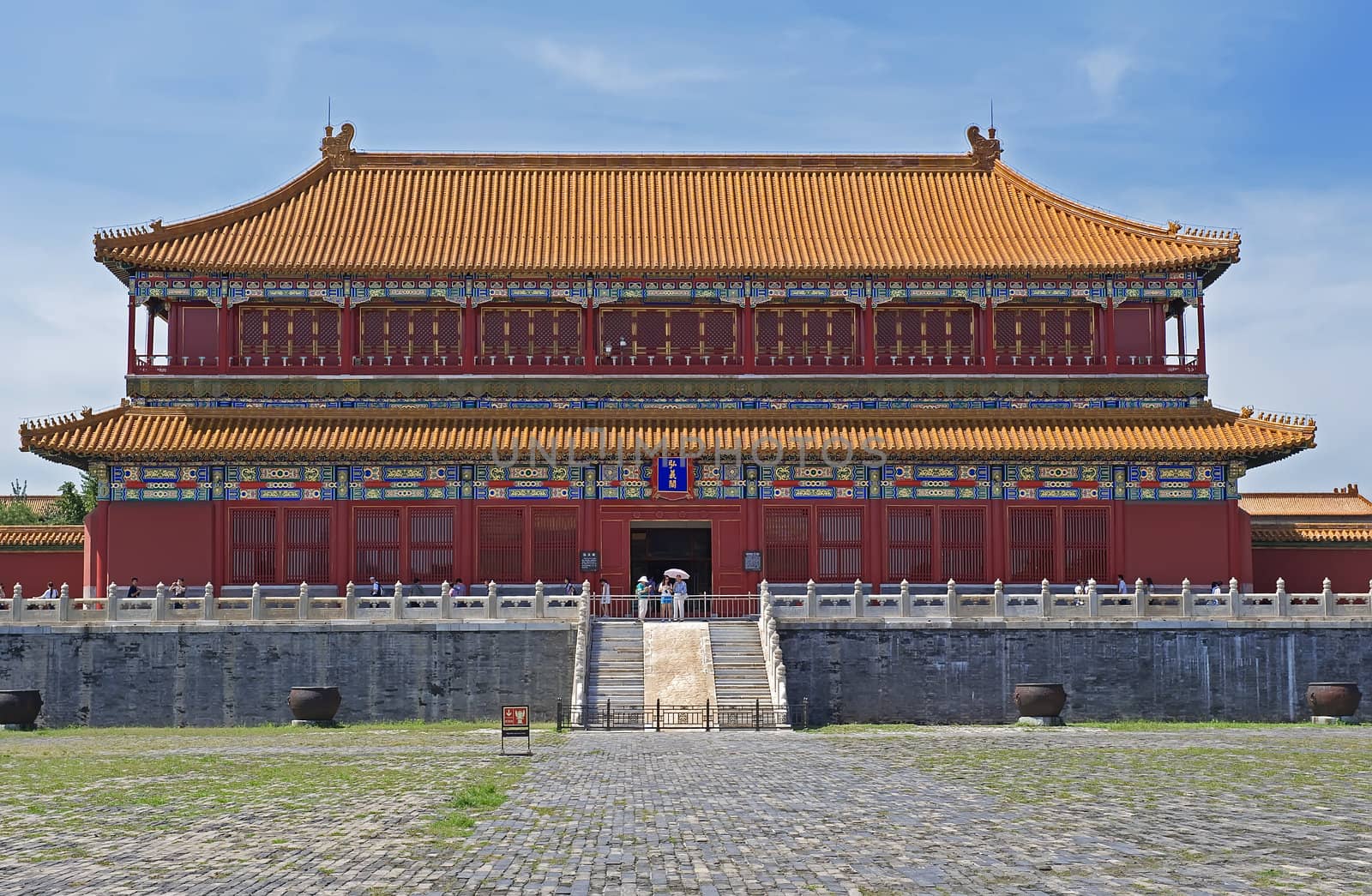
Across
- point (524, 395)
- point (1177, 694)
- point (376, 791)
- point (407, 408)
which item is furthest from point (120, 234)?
point (1177, 694)

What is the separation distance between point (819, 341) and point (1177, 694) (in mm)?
15765

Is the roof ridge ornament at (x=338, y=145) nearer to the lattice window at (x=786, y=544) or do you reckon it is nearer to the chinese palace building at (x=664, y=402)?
the chinese palace building at (x=664, y=402)

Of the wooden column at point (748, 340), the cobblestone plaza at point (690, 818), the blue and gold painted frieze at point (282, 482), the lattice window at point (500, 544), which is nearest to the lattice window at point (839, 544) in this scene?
the wooden column at point (748, 340)

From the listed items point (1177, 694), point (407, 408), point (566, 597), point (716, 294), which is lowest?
point (1177, 694)

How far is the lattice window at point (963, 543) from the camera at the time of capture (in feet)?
144

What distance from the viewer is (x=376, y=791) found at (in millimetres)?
21062

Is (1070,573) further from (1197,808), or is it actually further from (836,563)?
(1197,808)

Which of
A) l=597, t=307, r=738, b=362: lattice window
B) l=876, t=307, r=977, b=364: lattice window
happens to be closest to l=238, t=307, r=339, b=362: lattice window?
l=597, t=307, r=738, b=362: lattice window

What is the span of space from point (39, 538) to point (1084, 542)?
3124 centimetres

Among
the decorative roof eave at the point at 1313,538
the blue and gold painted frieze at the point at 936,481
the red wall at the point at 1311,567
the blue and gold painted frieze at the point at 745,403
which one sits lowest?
the red wall at the point at 1311,567

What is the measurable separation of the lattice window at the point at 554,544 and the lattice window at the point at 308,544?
19.5 feet

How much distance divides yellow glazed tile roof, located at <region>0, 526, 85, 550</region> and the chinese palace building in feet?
11.7

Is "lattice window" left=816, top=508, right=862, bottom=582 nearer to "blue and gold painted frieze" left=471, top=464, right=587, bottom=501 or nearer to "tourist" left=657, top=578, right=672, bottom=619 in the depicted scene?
"tourist" left=657, top=578, right=672, bottom=619

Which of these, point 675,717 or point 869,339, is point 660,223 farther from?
point 675,717
